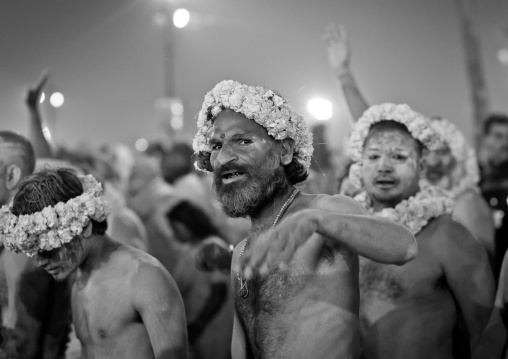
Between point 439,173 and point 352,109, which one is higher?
point 352,109

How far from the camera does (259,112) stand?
3025 millimetres

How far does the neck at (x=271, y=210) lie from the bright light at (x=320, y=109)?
17.8ft

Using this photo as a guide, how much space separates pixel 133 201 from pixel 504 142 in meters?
4.52

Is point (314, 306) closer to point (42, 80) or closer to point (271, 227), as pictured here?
point (271, 227)

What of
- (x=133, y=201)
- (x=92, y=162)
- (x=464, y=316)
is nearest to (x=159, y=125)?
(x=92, y=162)

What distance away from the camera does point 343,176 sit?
5.05 m

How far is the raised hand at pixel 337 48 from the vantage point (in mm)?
5527

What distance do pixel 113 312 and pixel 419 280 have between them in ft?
5.84

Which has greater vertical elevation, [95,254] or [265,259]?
[265,259]

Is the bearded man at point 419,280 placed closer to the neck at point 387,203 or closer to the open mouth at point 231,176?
the neck at point 387,203

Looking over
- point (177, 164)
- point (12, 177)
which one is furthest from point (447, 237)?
point (177, 164)

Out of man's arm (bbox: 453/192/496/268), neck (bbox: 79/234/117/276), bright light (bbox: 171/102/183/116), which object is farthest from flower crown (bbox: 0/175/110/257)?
bright light (bbox: 171/102/183/116)

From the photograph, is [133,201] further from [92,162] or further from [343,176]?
[343,176]

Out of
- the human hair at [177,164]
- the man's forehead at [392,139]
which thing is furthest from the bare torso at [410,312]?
the human hair at [177,164]
